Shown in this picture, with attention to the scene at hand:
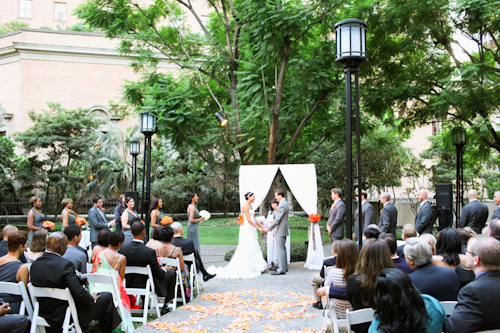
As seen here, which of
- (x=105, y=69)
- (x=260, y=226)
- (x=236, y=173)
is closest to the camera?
(x=260, y=226)

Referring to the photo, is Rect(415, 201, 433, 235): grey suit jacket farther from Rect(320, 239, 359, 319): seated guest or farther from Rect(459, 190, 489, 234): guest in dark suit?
Rect(320, 239, 359, 319): seated guest

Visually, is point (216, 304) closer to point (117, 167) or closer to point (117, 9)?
point (117, 9)

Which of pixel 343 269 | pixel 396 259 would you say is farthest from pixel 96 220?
A: pixel 396 259

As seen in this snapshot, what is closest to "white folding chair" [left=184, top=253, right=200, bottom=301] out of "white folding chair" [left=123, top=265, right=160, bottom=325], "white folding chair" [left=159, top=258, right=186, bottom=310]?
"white folding chair" [left=159, top=258, right=186, bottom=310]

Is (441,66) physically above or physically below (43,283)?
above

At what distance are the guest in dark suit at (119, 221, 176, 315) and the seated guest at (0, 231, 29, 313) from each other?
5.13 ft

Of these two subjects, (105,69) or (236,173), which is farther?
(105,69)

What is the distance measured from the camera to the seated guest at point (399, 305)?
2898mm

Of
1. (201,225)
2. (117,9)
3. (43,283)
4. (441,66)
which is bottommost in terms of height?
(201,225)

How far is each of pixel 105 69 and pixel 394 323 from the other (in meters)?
31.3

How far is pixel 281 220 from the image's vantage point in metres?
10.1

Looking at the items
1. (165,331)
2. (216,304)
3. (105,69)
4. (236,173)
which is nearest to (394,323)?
(165,331)

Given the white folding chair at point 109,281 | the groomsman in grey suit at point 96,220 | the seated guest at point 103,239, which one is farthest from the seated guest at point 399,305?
the groomsman in grey suit at point 96,220

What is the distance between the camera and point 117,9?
464 inches
